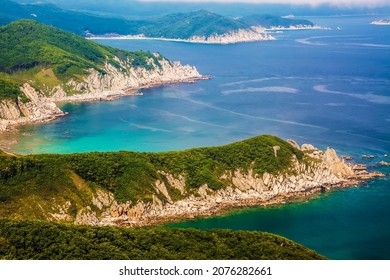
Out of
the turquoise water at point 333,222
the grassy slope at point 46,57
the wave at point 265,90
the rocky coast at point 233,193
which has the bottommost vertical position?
the turquoise water at point 333,222

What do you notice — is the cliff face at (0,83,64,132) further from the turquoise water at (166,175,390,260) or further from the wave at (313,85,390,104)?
the wave at (313,85,390,104)

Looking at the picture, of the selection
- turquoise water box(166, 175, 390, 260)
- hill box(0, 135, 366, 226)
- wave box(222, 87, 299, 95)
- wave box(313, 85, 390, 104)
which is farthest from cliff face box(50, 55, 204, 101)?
turquoise water box(166, 175, 390, 260)

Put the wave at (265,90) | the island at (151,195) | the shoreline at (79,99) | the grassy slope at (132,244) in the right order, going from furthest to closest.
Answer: the wave at (265,90) → the shoreline at (79,99) → the island at (151,195) → the grassy slope at (132,244)

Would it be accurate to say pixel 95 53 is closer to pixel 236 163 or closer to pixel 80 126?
pixel 80 126

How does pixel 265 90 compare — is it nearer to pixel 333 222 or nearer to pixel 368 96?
pixel 368 96

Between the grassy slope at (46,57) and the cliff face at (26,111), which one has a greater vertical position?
the grassy slope at (46,57)

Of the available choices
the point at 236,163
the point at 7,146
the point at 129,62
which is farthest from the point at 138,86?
the point at 236,163

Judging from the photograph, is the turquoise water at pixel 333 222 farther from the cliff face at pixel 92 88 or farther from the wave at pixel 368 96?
the cliff face at pixel 92 88

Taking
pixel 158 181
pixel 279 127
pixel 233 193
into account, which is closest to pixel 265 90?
pixel 279 127

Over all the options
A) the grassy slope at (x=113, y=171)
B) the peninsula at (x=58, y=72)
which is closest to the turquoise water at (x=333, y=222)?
the grassy slope at (x=113, y=171)
